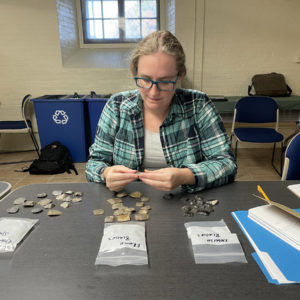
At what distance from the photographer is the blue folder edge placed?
64 cm

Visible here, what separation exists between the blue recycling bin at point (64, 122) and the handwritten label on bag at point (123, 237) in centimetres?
281

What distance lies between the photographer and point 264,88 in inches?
143

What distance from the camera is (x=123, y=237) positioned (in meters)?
0.77

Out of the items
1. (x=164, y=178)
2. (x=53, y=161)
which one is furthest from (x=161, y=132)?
(x=53, y=161)

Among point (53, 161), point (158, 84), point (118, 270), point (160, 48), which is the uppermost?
point (160, 48)

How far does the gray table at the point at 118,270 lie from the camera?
0.59 meters

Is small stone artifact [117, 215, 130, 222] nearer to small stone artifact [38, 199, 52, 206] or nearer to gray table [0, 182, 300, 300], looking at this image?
gray table [0, 182, 300, 300]

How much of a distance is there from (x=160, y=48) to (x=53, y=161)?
A: 8.32 ft

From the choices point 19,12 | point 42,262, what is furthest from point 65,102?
point 42,262

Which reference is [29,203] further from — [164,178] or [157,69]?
[157,69]

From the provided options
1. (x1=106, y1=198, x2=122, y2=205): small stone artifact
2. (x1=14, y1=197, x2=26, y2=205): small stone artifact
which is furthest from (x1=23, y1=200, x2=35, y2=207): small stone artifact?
(x1=106, y1=198, x2=122, y2=205): small stone artifact

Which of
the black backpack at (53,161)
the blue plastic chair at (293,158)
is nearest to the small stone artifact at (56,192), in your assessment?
the blue plastic chair at (293,158)

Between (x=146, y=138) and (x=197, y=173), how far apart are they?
0.37m

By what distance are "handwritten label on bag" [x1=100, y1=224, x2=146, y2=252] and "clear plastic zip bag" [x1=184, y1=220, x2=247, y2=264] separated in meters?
0.14
